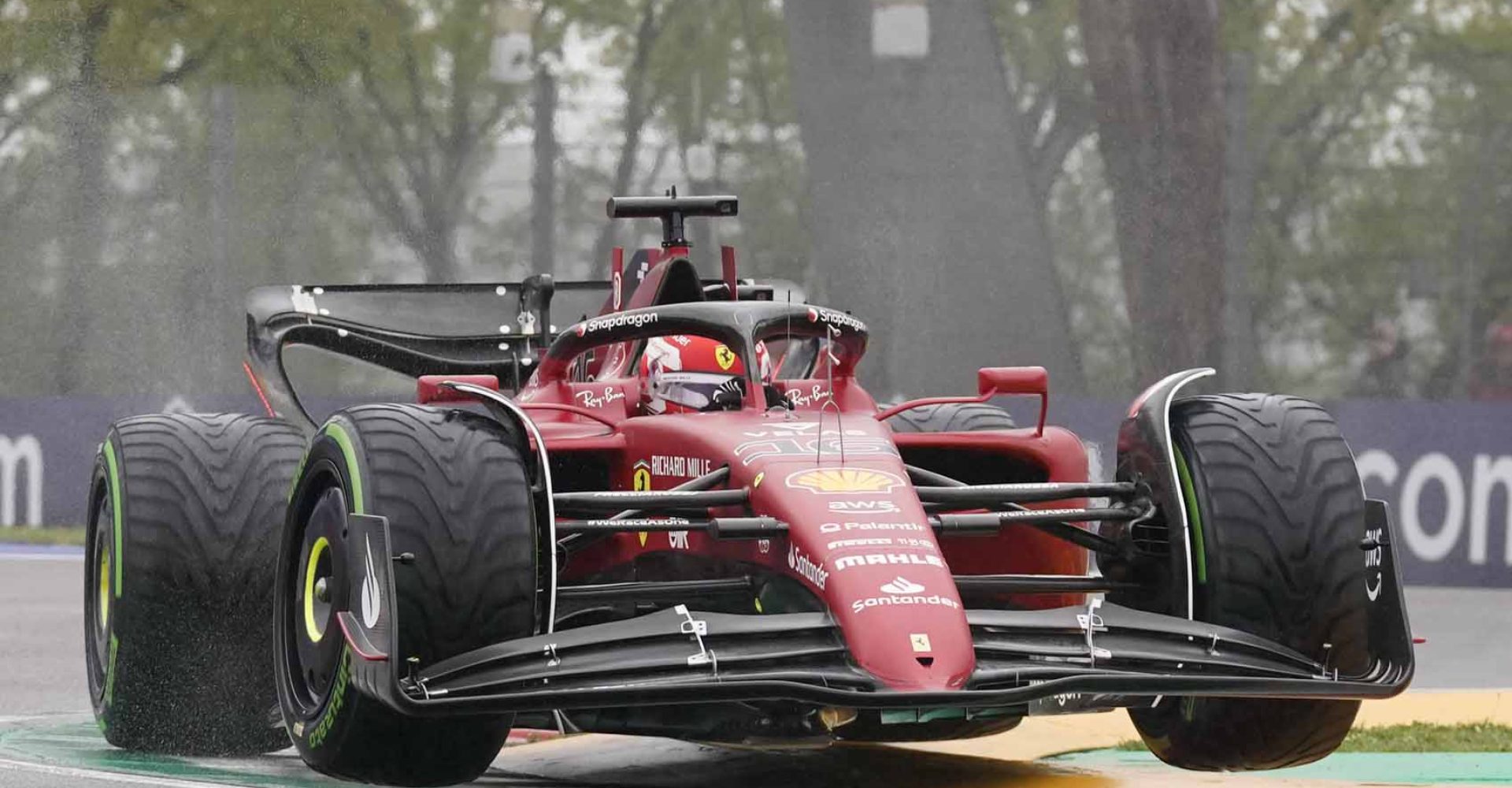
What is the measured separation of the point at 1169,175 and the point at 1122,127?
0.70 meters

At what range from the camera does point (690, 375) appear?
23.9 feet

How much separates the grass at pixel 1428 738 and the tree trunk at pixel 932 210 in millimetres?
9131

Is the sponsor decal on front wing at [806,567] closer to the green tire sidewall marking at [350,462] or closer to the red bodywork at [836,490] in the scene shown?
the red bodywork at [836,490]

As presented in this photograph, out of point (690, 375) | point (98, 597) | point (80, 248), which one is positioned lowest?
point (98, 597)

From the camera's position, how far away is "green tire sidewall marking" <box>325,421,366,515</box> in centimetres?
564

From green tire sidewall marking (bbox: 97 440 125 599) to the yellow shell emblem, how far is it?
2.46 meters

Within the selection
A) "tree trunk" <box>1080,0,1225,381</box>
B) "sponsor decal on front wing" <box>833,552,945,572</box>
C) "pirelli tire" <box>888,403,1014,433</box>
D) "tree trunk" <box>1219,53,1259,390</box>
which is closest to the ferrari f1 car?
"sponsor decal on front wing" <box>833,552,945,572</box>

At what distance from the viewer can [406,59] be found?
67.0ft

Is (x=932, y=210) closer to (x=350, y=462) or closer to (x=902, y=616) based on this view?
(x=350, y=462)

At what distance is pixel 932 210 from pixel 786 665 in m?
12.7

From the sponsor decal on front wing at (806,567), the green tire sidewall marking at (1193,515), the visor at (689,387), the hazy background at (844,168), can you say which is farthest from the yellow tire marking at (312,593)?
the hazy background at (844,168)

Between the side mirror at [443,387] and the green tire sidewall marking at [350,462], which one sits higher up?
the side mirror at [443,387]

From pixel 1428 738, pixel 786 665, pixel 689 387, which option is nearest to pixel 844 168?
pixel 1428 738

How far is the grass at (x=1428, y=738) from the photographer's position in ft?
25.6
